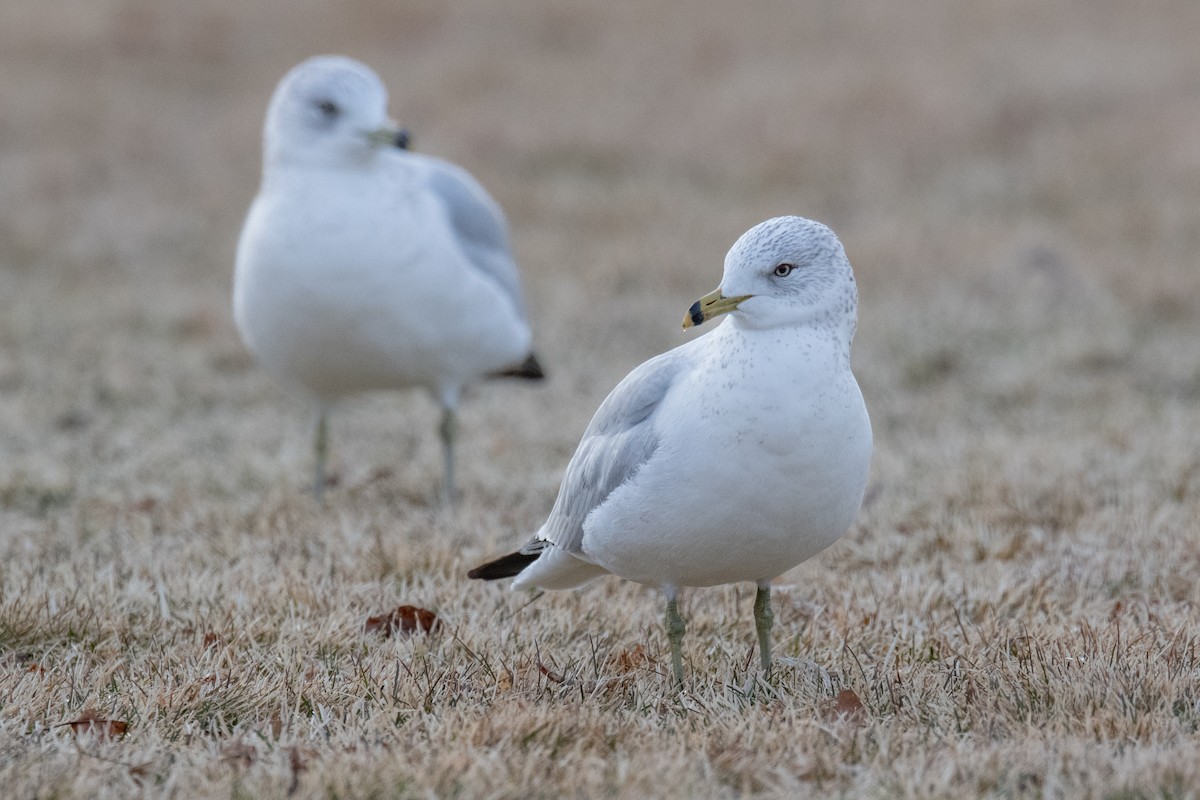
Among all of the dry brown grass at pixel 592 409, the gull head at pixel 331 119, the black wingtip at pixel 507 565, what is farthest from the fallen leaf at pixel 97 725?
the gull head at pixel 331 119

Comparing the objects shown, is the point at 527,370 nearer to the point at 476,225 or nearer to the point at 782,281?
the point at 476,225

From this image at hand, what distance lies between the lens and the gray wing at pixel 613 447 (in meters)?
3.43

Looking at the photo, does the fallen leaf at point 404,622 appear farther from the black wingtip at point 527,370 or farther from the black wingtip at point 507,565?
the black wingtip at point 527,370

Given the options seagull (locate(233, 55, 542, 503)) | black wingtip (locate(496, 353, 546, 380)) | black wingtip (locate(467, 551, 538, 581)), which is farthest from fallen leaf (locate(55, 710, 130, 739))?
black wingtip (locate(496, 353, 546, 380))

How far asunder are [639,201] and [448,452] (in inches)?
259

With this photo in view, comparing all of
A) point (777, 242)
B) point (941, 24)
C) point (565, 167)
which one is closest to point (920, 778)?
point (777, 242)

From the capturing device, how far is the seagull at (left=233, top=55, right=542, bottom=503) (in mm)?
5422

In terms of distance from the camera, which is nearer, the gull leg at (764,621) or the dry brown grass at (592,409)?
the dry brown grass at (592,409)

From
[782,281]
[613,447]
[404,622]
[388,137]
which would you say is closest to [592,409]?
[388,137]

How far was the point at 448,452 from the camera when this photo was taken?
597 cm

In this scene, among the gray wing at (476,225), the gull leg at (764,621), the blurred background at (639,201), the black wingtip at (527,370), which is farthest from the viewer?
the blurred background at (639,201)

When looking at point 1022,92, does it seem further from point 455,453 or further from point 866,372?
point 455,453

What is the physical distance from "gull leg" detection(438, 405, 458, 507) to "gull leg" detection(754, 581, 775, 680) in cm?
227

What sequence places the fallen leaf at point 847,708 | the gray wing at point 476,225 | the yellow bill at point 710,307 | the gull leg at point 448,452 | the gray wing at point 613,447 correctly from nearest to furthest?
the fallen leaf at point 847,708 → the yellow bill at point 710,307 → the gray wing at point 613,447 → the gull leg at point 448,452 → the gray wing at point 476,225
